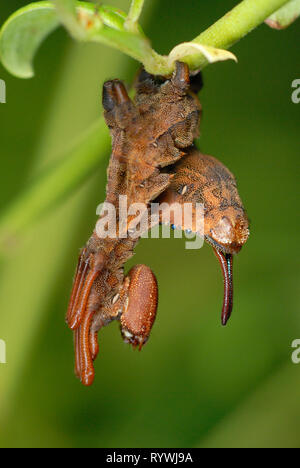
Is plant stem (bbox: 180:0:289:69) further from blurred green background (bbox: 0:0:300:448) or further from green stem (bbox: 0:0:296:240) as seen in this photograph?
blurred green background (bbox: 0:0:300:448)

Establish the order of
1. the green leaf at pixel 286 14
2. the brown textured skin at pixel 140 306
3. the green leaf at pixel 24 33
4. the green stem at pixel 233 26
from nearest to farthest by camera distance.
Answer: the green stem at pixel 233 26 < the green leaf at pixel 24 33 < the green leaf at pixel 286 14 < the brown textured skin at pixel 140 306

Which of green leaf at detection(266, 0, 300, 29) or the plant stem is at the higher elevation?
green leaf at detection(266, 0, 300, 29)

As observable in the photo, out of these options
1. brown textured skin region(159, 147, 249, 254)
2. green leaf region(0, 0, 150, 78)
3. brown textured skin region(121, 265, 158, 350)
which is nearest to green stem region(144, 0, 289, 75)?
green leaf region(0, 0, 150, 78)

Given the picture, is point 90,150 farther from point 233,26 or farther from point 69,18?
point 69,18

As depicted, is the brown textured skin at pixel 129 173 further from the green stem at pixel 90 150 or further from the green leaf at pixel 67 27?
the green leaf at pixel 67 27

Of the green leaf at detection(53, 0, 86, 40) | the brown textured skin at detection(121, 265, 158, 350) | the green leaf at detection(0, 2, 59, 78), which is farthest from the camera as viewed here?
the brown textured skin at detection(121, 265, 158, 350)

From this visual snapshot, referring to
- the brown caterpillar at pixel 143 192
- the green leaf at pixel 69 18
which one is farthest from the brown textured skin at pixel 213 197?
the green leaf at pixel 69 18
